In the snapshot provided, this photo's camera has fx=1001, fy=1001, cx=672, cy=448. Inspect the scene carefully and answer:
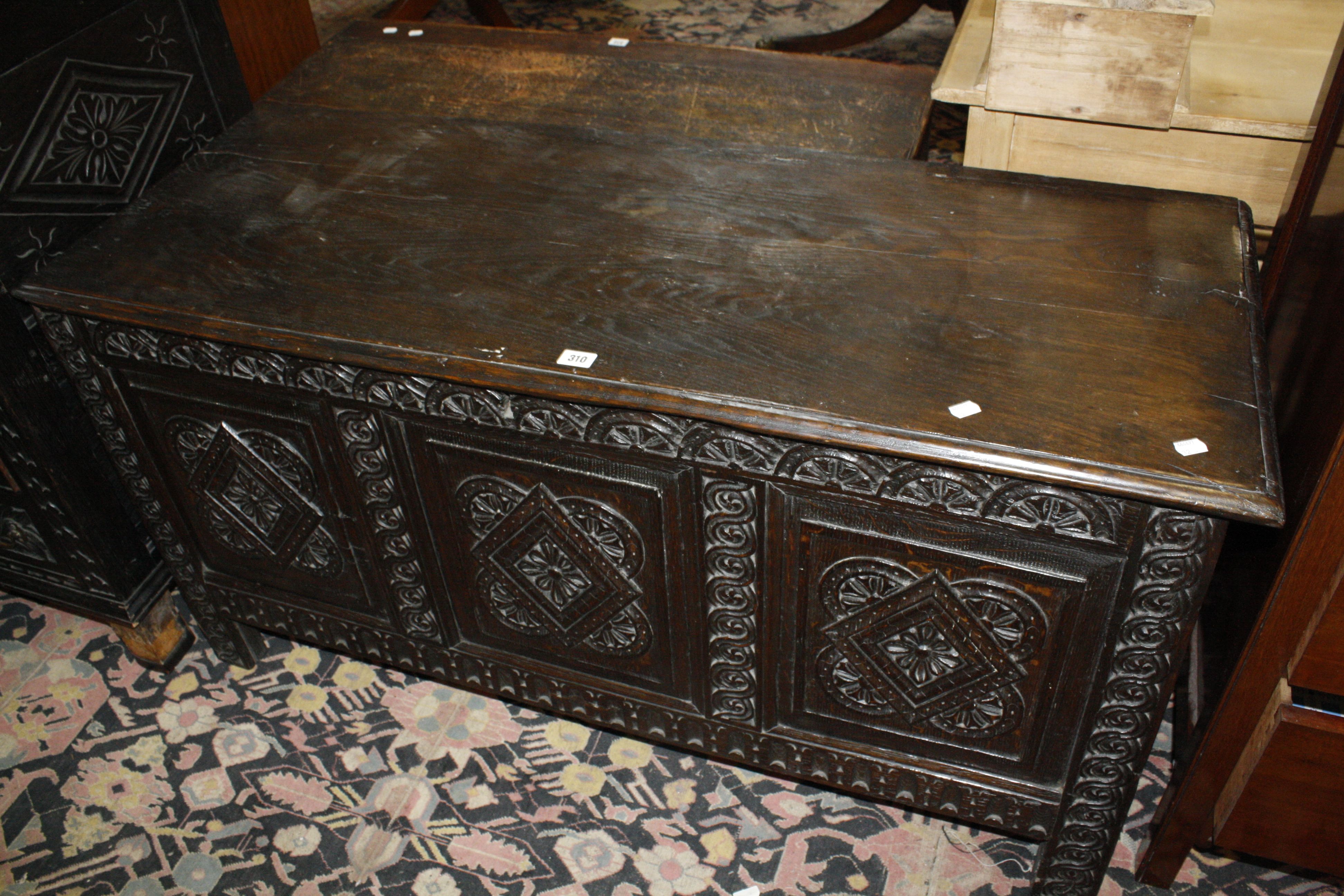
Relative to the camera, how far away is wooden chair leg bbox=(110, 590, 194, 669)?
191 centimetres

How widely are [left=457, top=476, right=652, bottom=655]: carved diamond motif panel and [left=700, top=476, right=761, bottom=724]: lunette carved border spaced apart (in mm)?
111

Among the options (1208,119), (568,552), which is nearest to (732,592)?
(568,552)

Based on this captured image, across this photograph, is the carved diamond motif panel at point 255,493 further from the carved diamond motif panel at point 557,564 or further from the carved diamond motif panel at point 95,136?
the carved diamond motif panel at point 95,136

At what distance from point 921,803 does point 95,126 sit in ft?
5.39

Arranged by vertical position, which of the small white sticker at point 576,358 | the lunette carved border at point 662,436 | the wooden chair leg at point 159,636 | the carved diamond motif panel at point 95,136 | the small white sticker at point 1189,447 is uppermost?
the carved diamond motif panel at point 95,136

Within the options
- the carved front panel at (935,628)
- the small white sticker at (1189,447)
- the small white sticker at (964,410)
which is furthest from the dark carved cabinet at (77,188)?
the small white sticker at (1189,447)

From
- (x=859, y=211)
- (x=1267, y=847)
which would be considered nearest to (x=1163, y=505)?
(x=859, y=211)

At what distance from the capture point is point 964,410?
1127mm

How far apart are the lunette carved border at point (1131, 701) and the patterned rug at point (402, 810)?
18 centimetres

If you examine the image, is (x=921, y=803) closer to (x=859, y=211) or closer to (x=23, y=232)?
(x=859, y=211)

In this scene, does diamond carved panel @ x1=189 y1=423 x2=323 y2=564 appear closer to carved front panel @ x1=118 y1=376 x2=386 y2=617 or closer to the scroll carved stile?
carved front panel @ x1=118 y1=376 x2=386 y2=617

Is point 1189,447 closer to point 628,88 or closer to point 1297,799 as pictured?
point 1297,799

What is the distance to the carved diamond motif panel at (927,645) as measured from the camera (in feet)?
4.09

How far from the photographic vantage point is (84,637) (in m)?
2.04
